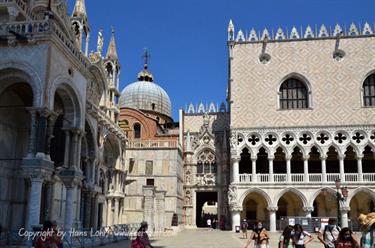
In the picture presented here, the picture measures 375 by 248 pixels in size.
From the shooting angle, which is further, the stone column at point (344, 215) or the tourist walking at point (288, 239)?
the stone column at point (344, 215)

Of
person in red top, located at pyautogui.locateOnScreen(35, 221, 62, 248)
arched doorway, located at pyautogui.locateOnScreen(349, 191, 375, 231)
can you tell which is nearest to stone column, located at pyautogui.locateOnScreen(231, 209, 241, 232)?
arched doorway, located at pyautogui.locateOnScreen(349, 191, 375, 231)

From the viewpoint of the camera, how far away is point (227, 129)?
110 feet

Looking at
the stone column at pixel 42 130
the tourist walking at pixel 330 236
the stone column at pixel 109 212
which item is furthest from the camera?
the stone column at pixel 109 212

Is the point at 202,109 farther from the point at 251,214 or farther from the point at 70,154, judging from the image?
the point at 70,154

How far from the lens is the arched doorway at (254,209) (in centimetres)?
3122

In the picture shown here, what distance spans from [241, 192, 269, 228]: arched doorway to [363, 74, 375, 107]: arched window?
33.6 feet

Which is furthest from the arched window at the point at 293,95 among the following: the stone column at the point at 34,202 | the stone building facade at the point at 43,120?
the stone column at the point at 34,202

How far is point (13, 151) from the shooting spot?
1590 cm

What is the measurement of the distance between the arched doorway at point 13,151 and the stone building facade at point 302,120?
16331 millimetres

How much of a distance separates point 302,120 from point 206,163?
8.27 metres

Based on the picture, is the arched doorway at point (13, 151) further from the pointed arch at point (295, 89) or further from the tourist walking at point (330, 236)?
the pointed arch at point (295, 89)

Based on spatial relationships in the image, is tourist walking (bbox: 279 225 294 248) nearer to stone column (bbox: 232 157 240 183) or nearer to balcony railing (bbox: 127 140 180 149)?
stone column (bbox: 232 157 240 183)

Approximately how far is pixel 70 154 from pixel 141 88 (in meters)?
29.3

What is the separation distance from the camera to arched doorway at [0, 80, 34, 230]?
49.9 feet
